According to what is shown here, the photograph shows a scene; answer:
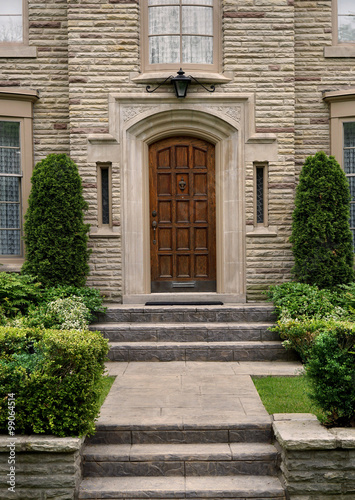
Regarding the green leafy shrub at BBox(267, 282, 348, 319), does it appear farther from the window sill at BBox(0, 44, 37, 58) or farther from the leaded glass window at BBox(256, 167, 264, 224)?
the window sill at BBox(0, 44, 37, 58)

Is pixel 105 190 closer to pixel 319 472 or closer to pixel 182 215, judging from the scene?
pixel 182 215

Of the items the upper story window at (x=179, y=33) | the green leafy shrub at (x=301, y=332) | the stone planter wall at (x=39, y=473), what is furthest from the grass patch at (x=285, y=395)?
the upper story window at (x=179, y=33)

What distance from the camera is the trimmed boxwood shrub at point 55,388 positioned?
4.44m

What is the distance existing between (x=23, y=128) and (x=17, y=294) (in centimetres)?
311

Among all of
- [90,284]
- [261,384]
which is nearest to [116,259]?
[90,284]

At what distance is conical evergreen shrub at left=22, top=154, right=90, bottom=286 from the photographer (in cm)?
847

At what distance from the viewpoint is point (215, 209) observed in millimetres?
9500

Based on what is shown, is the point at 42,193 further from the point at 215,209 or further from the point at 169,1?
the point at 169,1

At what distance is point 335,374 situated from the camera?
455 centimetres

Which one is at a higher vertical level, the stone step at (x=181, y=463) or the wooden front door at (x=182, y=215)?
the wooden front door at (x=182, y=215)

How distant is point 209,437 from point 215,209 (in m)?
5.10

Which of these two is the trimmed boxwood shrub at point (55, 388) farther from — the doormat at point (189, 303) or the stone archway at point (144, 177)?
the stone archway at point (144, 177)

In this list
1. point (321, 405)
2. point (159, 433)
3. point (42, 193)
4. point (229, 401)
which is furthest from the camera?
point (42, 193)

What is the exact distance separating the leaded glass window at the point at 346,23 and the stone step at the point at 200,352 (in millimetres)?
5533
